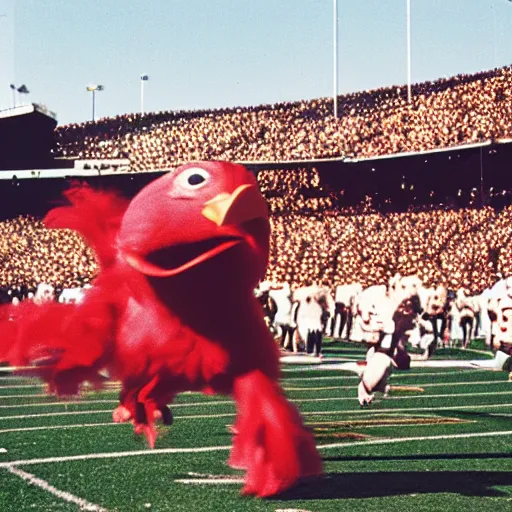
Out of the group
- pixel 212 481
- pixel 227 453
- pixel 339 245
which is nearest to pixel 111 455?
pixel 227 453

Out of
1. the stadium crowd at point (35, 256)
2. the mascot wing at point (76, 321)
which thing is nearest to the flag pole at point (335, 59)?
the stadium crowd at point (35, 256)

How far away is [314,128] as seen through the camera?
1232 inches

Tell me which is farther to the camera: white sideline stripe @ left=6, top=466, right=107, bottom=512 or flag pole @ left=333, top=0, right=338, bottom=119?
flag pole @ left=333, top=0, right=338, bottom=119

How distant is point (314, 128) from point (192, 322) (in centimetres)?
2721

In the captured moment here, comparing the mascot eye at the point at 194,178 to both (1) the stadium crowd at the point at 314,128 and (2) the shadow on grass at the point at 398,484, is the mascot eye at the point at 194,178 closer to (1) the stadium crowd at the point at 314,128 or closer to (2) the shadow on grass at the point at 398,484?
(2) the shadow on grass at the point at 398,484

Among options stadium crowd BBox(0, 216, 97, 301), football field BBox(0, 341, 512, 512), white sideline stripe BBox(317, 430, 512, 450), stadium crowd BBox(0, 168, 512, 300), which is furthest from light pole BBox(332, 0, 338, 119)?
white sideline stripe BBox(317, 430, 512, 450)

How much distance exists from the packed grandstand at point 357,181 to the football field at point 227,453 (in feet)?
49.2

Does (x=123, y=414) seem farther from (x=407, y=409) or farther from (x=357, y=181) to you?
(x=357, y=181)

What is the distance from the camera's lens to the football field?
4.56 meters

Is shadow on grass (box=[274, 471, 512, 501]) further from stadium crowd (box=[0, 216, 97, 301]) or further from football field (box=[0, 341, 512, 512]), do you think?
stadium crowd (box=[0, 216, 97, 301])

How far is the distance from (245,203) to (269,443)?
925 mm

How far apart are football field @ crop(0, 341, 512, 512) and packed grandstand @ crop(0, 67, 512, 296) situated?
15.0 meters

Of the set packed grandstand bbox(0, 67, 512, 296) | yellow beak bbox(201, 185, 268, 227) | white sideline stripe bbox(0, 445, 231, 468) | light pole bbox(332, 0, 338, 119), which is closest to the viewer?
yellow beak bbox(201, 185, 268, 227)

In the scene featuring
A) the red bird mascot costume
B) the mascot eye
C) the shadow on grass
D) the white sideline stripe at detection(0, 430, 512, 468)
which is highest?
the mascot eye
